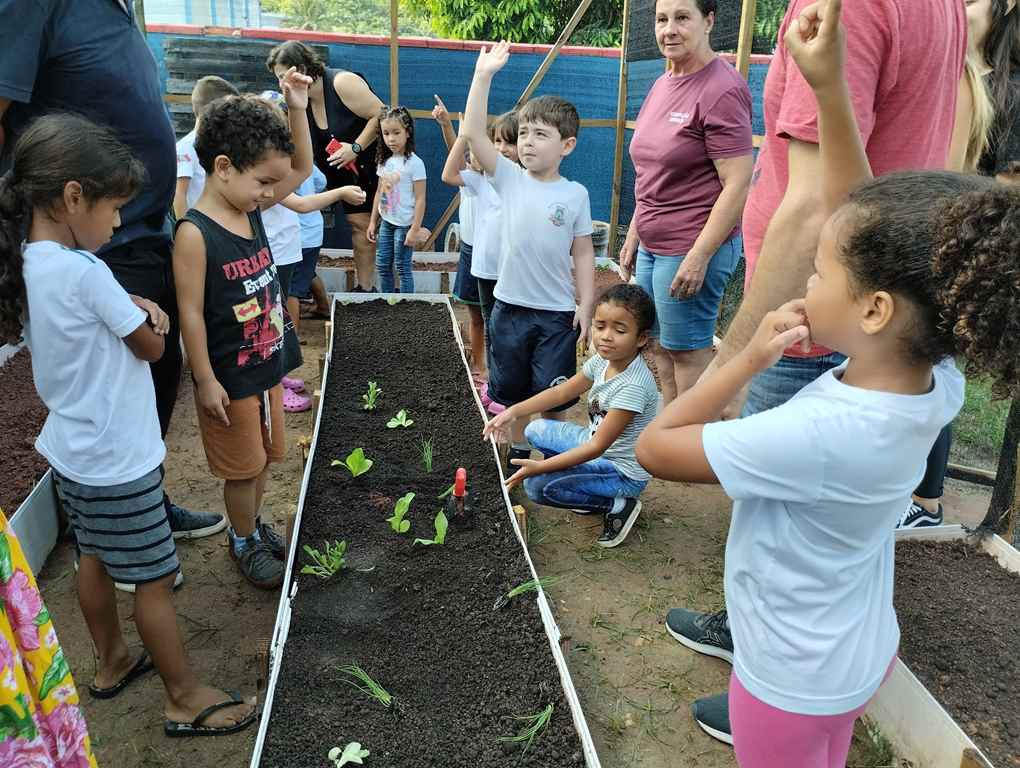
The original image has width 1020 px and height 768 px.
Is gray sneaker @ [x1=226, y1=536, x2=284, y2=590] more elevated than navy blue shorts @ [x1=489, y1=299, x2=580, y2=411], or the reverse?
navy blue shorts @ [x1=489, y1=299, x2=580, y2=411]

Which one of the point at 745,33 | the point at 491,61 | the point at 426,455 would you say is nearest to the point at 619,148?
the point at 745,33

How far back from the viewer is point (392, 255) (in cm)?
668

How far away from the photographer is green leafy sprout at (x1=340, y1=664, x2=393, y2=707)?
2.29m

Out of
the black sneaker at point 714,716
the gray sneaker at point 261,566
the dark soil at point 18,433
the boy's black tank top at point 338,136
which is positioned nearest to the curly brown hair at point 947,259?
the black sneaker at point 714,716

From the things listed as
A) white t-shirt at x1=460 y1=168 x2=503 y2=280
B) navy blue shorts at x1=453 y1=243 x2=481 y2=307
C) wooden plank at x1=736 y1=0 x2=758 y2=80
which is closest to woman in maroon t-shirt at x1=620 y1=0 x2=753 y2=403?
white t-shirt at x1=460 y1=168 x2=503 y2=280

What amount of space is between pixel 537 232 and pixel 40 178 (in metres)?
2.26

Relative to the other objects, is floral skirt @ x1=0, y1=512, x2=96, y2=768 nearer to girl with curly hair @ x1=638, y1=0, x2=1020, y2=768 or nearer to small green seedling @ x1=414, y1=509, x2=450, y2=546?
girl with curly hair @ x1=638, y1=0, x2=1020, y2=768

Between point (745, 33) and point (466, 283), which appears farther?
point (466, 283)

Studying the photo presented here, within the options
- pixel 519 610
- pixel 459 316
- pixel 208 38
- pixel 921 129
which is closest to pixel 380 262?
pixel 459 316

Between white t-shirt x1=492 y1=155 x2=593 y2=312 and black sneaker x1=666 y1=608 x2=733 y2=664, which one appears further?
white t-shirt x1=492 y1=155 x2=593 y2=312

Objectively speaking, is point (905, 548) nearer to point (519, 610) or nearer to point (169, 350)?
point (519, 610)

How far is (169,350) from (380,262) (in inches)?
161

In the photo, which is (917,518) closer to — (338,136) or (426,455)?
(426,455)

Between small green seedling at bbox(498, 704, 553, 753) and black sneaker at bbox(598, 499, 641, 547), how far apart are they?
1336 millimetres
